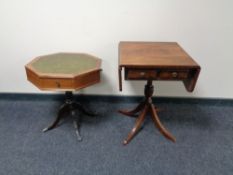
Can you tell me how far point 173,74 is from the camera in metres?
1.41

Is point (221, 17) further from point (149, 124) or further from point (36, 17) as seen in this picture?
point (36, 17)

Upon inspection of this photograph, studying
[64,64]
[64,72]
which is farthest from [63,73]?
[64,64]

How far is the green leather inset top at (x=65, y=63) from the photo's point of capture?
150cm

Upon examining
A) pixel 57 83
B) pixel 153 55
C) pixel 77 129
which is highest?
pixel 153 55

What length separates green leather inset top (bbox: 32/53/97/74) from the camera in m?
1.50

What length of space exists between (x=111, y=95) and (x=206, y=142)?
1049 millimetres

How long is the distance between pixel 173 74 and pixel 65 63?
2.82 ft

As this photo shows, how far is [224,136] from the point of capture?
5.90 feet

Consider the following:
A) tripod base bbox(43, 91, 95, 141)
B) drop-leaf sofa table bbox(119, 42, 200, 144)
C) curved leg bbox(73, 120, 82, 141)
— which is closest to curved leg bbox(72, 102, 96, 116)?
tripod base bbox(43, 91, 95, 141)

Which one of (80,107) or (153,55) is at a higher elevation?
(153,55)

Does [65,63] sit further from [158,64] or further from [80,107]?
[158,64]

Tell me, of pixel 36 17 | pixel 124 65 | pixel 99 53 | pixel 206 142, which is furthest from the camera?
pixel 99 53

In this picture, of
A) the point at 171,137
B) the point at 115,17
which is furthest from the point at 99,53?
the point at 171,137

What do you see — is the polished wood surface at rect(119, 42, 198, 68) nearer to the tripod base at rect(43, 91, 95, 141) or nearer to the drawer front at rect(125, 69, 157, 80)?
the drawer front at rect(125, 69, 157, 80)
